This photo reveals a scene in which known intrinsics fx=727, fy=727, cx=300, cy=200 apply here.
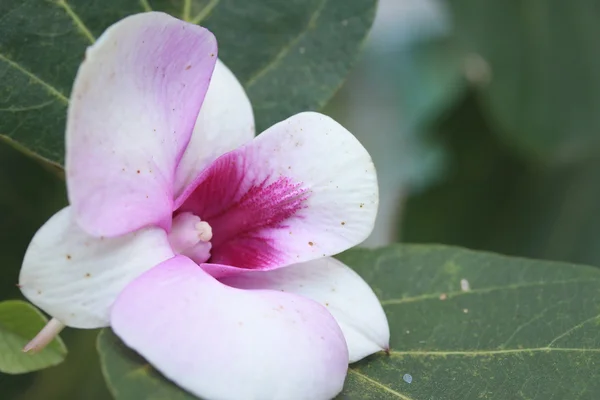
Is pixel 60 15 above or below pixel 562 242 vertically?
above

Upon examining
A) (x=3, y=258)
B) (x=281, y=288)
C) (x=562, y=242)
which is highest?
(x=281, y=288)

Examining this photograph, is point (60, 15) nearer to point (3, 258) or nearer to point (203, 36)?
point (203, 36)

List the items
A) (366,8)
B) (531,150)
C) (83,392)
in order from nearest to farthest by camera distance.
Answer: (366,8) < (83,392) < (531,150)

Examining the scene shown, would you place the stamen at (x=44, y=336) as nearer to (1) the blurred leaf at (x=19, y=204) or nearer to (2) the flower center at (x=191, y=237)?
(2) the flower center at (x=191, y=237)

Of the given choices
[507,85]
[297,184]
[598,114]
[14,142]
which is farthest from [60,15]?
[598,114]

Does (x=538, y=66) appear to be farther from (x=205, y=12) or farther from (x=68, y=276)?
(x=68, y=276)

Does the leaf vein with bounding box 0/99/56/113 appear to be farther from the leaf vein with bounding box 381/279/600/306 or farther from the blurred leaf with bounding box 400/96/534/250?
the blurred leaf with bounding box 400/96/534/250

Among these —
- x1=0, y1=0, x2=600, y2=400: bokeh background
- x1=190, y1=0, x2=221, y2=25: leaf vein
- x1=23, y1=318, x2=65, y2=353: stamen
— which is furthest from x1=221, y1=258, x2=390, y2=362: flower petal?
x1=0, y1=0, x2=600, y2=400: bokeh background
